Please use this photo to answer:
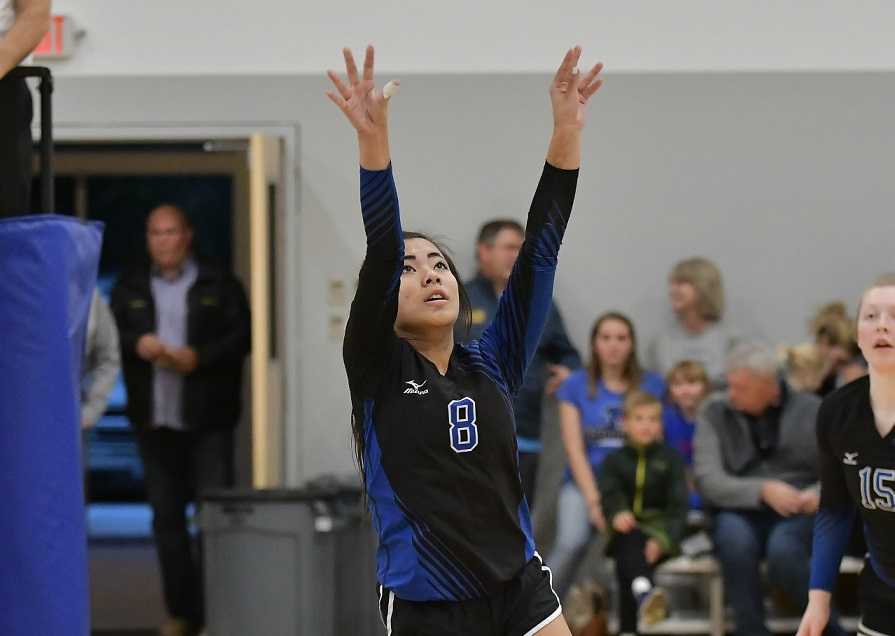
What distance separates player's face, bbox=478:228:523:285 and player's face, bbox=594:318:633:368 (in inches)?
20.3

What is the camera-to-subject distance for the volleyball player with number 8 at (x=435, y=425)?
2.80 metres

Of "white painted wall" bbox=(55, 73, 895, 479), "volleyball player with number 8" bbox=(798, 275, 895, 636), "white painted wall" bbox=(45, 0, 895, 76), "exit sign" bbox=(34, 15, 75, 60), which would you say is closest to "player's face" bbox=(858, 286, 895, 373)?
"volleyball player with number 8" bbox=(798, 275, 895, 636)

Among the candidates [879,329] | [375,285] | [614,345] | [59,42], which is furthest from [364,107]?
[59,42]

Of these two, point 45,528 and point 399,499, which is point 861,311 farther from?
point 45,528

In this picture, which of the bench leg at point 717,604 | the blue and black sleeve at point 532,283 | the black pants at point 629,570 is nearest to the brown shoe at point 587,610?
the black pants at point 629,570

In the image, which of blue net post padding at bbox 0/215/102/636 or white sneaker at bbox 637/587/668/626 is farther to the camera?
white sneaker at bbox 637/587/668/626

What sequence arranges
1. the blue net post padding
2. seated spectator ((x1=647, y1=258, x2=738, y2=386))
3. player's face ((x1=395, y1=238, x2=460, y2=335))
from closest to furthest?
player's face ((x1=395, y1=238, x2=460, y2=335)) → the blue net post padding → seated spectator ((x1=647, y1=258, x2=738, y2=386))

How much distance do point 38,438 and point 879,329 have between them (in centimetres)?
191

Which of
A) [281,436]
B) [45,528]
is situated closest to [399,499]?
[45,528]

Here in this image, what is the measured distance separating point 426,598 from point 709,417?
12.1 ft

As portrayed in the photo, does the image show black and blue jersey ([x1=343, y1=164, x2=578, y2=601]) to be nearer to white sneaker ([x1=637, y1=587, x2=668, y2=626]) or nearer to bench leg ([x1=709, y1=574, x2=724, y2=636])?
white sneaker ([x1=637, y1=587, x2=668, y2=626])

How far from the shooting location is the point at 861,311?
343cm

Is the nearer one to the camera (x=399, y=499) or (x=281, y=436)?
(x=399, y=499)

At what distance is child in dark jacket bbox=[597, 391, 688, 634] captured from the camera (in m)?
6.16
